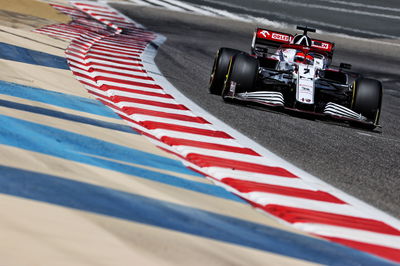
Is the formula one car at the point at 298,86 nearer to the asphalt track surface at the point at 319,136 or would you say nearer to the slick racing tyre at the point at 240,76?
the slick racing tyre at the point at 240,76

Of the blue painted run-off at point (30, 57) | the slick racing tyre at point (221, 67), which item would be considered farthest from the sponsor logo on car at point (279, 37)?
the blue painted run-off at point (30, 57)

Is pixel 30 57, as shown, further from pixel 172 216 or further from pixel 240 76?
pixel 172 216

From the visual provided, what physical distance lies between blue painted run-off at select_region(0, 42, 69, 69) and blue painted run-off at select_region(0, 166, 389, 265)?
6.42m

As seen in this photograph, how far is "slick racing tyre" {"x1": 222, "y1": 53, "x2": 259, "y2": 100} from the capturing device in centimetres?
1152

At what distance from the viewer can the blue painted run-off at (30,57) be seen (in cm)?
1155

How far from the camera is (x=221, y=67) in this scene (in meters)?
12.2

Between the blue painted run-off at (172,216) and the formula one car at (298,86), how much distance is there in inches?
243

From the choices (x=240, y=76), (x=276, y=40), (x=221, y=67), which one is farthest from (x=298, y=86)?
(x=276, y=40)

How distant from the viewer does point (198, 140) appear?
8195mm

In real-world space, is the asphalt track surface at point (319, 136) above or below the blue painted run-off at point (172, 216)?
below

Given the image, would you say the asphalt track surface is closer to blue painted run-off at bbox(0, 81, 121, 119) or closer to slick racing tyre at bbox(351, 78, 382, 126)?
slick racing tyre at bbox(351, 78, 382, 126)

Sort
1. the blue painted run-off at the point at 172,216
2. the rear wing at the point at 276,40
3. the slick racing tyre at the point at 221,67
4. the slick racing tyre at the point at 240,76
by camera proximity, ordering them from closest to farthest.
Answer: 1. the blue painted run-off at the point at 172,216
2. the slick racing tyre at the point at 240,76
3. the slick racing tyre at the point at 221,67
4. the rear wing at the point at 276,40

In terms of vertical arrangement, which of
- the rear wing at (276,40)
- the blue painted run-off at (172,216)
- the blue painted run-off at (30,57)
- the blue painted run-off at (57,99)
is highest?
the rear wing at (276,40)

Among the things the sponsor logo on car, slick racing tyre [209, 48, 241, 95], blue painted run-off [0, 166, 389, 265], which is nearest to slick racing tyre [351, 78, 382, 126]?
slick racing tyre [209, 48, 241, 95]
